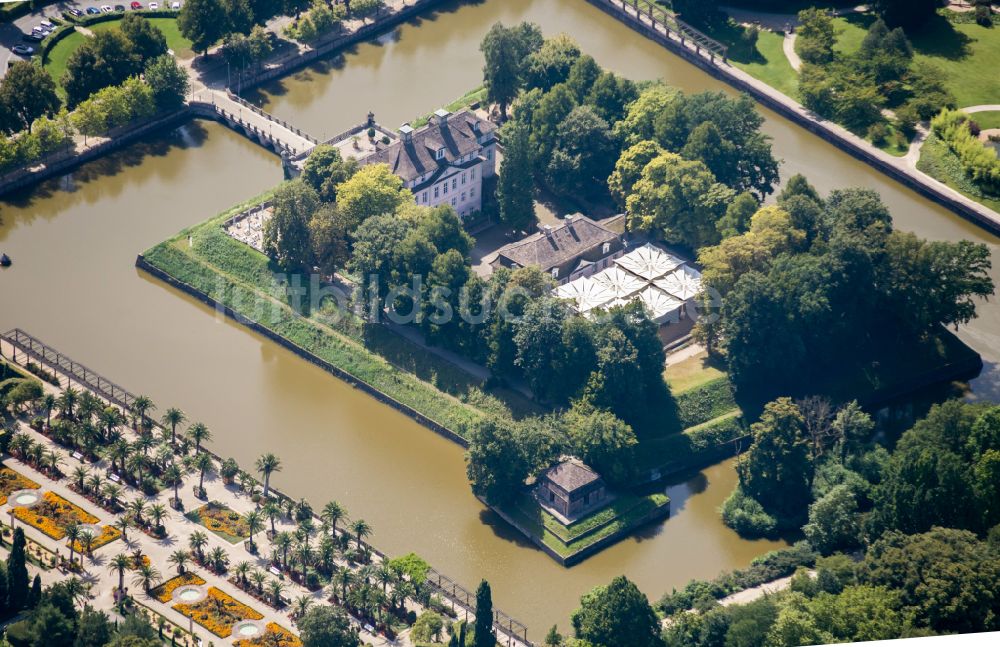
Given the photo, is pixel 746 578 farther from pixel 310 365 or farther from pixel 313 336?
pixel 313 336

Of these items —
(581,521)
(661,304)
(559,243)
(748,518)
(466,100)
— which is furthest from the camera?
(466,100)

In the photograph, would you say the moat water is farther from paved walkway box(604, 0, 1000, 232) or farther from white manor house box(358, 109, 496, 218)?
white manor house box(358, 109, 496, 218)

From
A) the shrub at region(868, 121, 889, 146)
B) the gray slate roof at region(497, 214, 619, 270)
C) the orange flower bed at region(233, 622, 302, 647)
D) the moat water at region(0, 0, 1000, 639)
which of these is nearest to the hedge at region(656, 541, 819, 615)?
the moat water at region(0, 0, 1000, 639)

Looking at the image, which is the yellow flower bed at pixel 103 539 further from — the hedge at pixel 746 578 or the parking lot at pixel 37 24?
the parking lot at pixel 37 24

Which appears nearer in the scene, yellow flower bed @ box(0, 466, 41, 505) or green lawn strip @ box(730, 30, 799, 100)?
yellow flower bed @ box(0, 466, 41, 505)

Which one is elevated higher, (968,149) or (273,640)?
(968,149)

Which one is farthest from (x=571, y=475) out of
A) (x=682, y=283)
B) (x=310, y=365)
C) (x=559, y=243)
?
(x=559, y=243)
